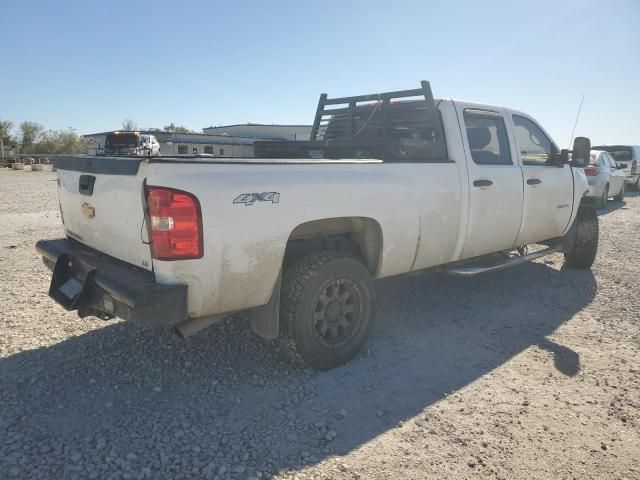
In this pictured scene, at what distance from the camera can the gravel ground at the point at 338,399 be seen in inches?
97.8

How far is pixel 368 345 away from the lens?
3.96 m

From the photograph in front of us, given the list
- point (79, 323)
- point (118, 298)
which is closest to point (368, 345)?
point (118, 298)

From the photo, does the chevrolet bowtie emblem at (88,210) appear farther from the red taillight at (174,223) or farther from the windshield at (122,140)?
the windshield at (122,140)

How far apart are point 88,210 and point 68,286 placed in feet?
1.77

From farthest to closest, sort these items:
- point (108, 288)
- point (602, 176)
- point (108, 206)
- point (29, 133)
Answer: point (29, 133), point (602, 176), point (108, 206), point (108, 288)

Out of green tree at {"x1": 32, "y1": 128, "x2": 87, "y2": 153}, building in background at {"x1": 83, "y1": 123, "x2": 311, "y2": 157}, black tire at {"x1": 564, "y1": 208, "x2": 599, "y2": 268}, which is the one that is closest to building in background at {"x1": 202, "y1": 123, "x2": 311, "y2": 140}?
building in background at {"x1": 83, "y1": 123, "x2": 311, "y2": 157}

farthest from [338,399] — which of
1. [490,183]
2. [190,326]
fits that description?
[490,183]

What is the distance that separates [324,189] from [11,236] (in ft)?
23.7

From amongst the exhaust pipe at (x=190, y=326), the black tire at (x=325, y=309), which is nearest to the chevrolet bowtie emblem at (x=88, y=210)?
the exhaust pipe at (x=190, y=326)

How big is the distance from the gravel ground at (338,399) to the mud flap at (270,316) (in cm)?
40

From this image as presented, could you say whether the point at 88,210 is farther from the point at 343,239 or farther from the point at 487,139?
the point at 487,139

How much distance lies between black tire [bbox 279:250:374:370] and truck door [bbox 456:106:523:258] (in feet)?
4.36

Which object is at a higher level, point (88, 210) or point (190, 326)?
point (88, 210)

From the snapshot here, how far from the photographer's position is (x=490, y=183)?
14.4 feet
